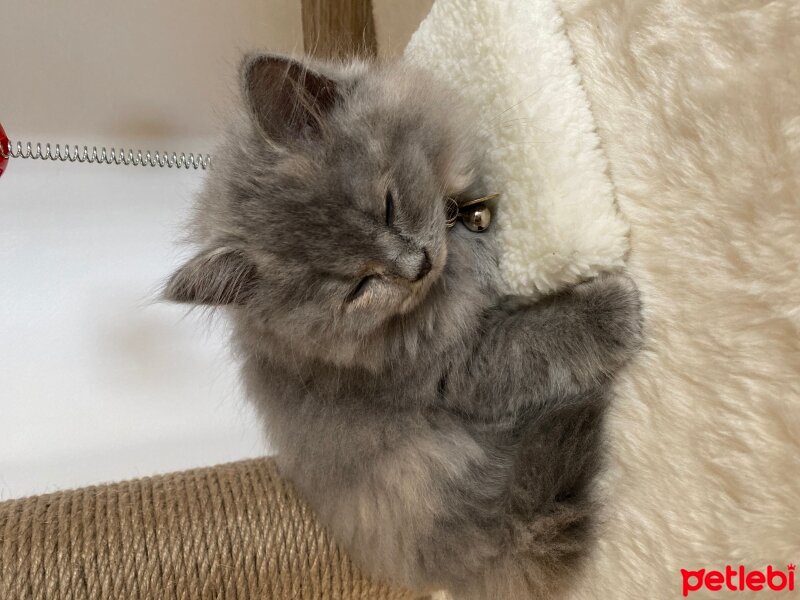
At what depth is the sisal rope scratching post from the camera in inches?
41.4

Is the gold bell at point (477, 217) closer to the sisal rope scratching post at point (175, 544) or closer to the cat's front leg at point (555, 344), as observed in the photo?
the cat's front leg at point (555, 344)

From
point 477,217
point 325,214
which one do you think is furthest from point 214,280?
point 477,217

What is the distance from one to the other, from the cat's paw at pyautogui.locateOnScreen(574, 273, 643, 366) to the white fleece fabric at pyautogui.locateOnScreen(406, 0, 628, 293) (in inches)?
1.2

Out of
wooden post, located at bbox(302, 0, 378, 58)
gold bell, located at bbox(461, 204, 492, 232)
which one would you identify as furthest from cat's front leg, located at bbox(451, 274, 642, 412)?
wooden post, located at bbox(302, 0, 378, 58)

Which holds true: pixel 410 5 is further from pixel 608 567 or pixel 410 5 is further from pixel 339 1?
pixel 608 567

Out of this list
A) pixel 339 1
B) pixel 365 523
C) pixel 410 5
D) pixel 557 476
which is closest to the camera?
pixel 557 476

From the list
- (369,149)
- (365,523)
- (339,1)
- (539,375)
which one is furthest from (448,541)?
(339,1)

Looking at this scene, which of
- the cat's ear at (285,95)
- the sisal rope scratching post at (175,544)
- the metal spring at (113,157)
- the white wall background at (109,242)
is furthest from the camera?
the white wall background at (109,242)

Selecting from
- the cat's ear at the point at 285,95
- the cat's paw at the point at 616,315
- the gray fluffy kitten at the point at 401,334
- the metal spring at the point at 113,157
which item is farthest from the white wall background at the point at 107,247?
the cat's paw at the point at 616,315

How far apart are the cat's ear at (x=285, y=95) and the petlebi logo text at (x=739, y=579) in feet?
2.73

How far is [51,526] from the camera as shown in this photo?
3.54 feet

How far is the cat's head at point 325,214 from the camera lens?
0.87 meters

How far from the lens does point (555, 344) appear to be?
3.10 feet

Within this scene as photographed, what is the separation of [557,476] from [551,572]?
0.17m
